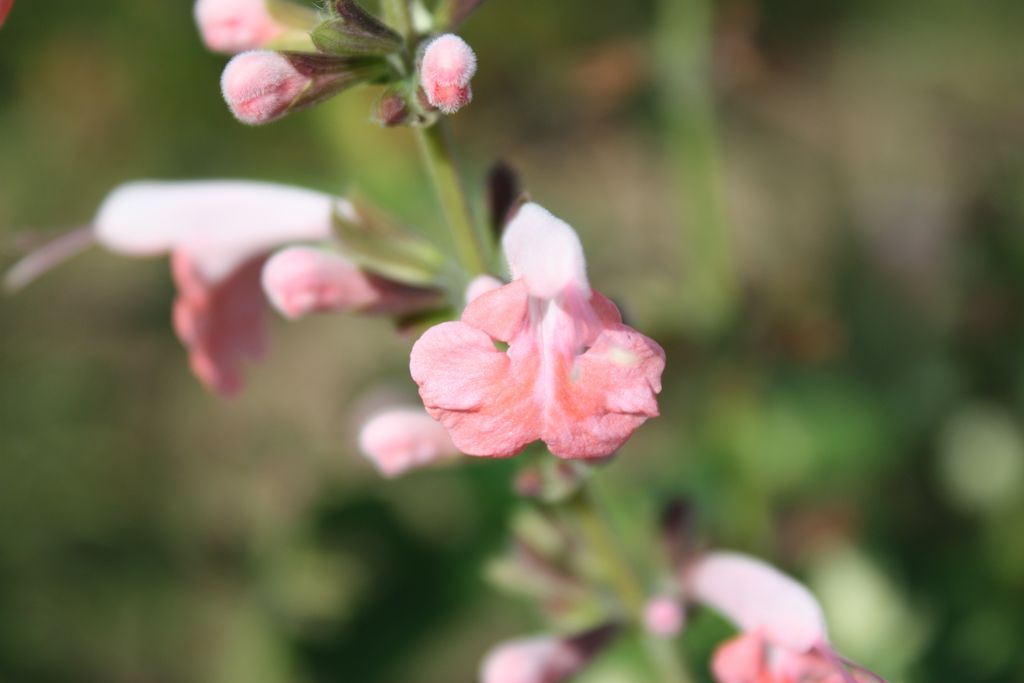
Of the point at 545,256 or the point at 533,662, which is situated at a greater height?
the point at 545,256

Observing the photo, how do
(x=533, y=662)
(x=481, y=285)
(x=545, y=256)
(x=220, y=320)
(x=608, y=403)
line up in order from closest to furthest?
(x=608, y=403) < (x=545, y=256) < (x=481, y=285) < (x=533, y=662) < (x=220, y=320)

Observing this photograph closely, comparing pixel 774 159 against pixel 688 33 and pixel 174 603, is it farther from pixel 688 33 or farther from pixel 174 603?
pixel 174 603

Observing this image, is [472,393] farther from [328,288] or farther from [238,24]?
[238,24]

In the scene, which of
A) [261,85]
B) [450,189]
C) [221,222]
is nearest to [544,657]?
[450,189]

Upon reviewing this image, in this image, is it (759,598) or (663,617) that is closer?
(759,598)

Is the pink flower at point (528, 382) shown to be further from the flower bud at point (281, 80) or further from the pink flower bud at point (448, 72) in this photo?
the flower bud at point (281, 80)

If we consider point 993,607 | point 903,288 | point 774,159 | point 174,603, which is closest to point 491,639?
point 174,603

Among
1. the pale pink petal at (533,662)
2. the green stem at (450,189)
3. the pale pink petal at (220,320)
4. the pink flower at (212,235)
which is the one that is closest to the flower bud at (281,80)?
the green stem at (450,189)
